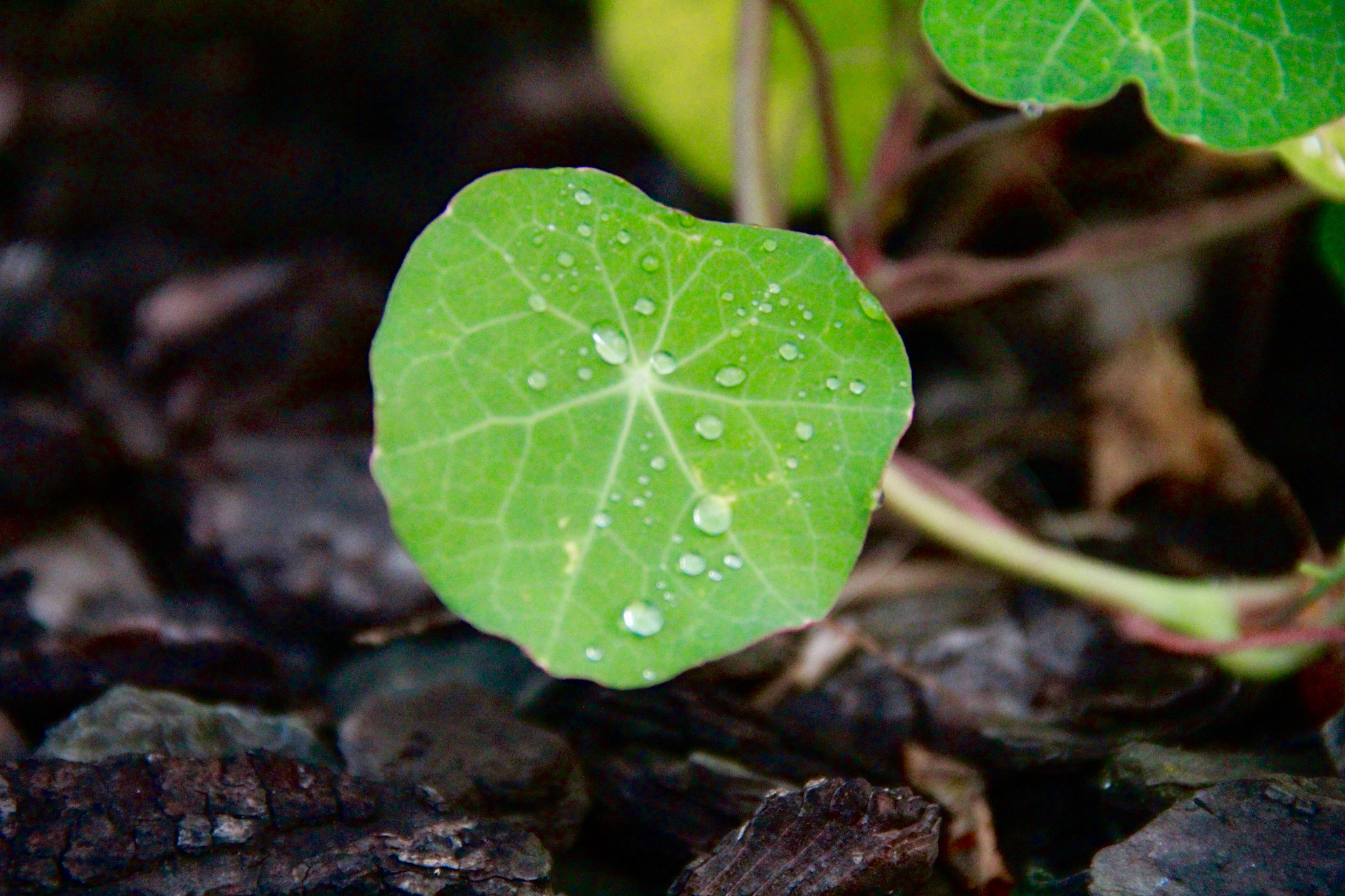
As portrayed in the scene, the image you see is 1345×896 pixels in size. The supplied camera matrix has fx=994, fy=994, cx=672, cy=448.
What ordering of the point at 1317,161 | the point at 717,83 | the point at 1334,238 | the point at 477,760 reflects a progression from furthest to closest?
the point at 717,83 → the point at 1334,238 → the point at 1317,161 → the point at 477,760

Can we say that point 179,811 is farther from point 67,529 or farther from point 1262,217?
point 1262,217

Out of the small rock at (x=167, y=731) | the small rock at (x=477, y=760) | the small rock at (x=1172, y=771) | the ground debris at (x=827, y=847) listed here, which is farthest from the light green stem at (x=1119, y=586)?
the small rock at (x=167, y=731)

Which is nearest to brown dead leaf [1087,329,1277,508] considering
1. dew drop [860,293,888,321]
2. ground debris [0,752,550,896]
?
dew drop [860,293,888,321]

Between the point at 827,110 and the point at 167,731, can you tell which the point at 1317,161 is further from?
the point at 167,731

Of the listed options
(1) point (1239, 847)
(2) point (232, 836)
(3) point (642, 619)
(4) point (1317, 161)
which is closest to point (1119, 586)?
(1) point (1239, 847)

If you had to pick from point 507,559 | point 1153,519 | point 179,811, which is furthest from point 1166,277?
point 179,811

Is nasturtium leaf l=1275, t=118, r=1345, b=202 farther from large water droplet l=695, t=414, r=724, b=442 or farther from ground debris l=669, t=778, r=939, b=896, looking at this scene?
ground debris l=669, t=778, r=939, b=896
